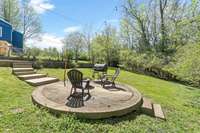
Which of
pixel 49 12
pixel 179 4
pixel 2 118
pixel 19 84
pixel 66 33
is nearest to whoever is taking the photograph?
pixel 2 118

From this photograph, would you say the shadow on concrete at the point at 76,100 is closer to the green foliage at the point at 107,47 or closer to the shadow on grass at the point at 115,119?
the shadow on grass at the point at 115,119

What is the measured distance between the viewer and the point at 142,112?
675cm

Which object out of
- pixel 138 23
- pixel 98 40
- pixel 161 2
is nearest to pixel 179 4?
pixel 161 2

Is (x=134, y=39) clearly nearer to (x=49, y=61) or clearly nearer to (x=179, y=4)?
(x=179, y=4)

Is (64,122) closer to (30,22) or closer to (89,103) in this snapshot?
(89,103)

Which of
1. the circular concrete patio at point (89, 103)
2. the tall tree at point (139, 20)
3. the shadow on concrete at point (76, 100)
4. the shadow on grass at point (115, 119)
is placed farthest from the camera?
the tall tree at point (139, 20)

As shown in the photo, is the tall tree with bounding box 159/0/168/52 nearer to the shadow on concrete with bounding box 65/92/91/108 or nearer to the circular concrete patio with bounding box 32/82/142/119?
the circular concrete patio with bounding box 32/82/142/119

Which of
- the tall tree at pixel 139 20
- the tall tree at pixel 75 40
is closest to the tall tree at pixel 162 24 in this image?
the tall tree at pixel 139 20

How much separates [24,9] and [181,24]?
27.8 m

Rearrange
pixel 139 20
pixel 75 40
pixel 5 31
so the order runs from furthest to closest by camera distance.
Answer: pixel 75 40, pixel 139 20, pixel 5 31

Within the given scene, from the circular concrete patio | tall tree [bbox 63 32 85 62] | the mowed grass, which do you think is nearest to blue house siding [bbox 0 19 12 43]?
the mowed grass

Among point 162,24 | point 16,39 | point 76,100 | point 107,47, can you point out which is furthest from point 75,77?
point 107,47

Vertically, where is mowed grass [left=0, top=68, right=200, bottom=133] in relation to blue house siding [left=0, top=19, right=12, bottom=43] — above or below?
below

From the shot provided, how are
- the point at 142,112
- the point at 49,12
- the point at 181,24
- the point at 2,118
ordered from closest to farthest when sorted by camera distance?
the point at 2,118 < the point at 142,112 < the point at 181,24 < the point at 49,12
